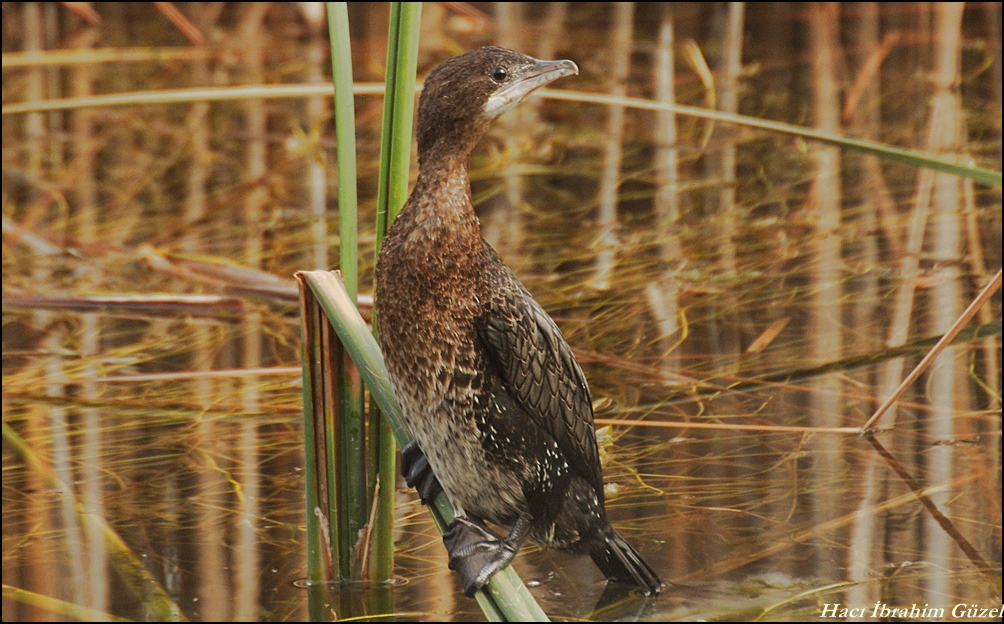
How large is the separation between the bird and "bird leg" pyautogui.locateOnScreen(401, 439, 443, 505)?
51 mm

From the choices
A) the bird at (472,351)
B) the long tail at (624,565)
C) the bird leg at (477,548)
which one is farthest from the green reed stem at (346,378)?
the long tail at (624,565)

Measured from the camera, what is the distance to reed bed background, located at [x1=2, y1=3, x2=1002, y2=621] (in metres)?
2.56

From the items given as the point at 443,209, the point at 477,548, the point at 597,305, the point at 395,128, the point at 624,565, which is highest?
the point at 395,128

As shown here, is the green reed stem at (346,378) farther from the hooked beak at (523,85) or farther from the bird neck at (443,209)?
the hooked beak at (523,85)

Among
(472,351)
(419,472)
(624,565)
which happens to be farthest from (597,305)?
(472,351)

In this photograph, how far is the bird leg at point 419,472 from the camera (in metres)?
2.26

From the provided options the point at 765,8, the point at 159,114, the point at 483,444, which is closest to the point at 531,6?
the point at 765,8

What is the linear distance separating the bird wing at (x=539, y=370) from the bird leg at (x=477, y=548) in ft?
0.57

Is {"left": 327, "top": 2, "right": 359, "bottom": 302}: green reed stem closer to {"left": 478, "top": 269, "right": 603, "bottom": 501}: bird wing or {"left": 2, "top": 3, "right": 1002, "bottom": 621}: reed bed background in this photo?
{"left": 2, "top": 3, "right": 1002, "bottom": 621}: reed bed background

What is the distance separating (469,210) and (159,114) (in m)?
5.00

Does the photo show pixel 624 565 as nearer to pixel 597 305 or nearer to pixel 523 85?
pixel 523 85

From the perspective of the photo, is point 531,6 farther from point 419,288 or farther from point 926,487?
point 419,288

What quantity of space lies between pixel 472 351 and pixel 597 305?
6.66 ft

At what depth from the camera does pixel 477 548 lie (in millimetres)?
2068
